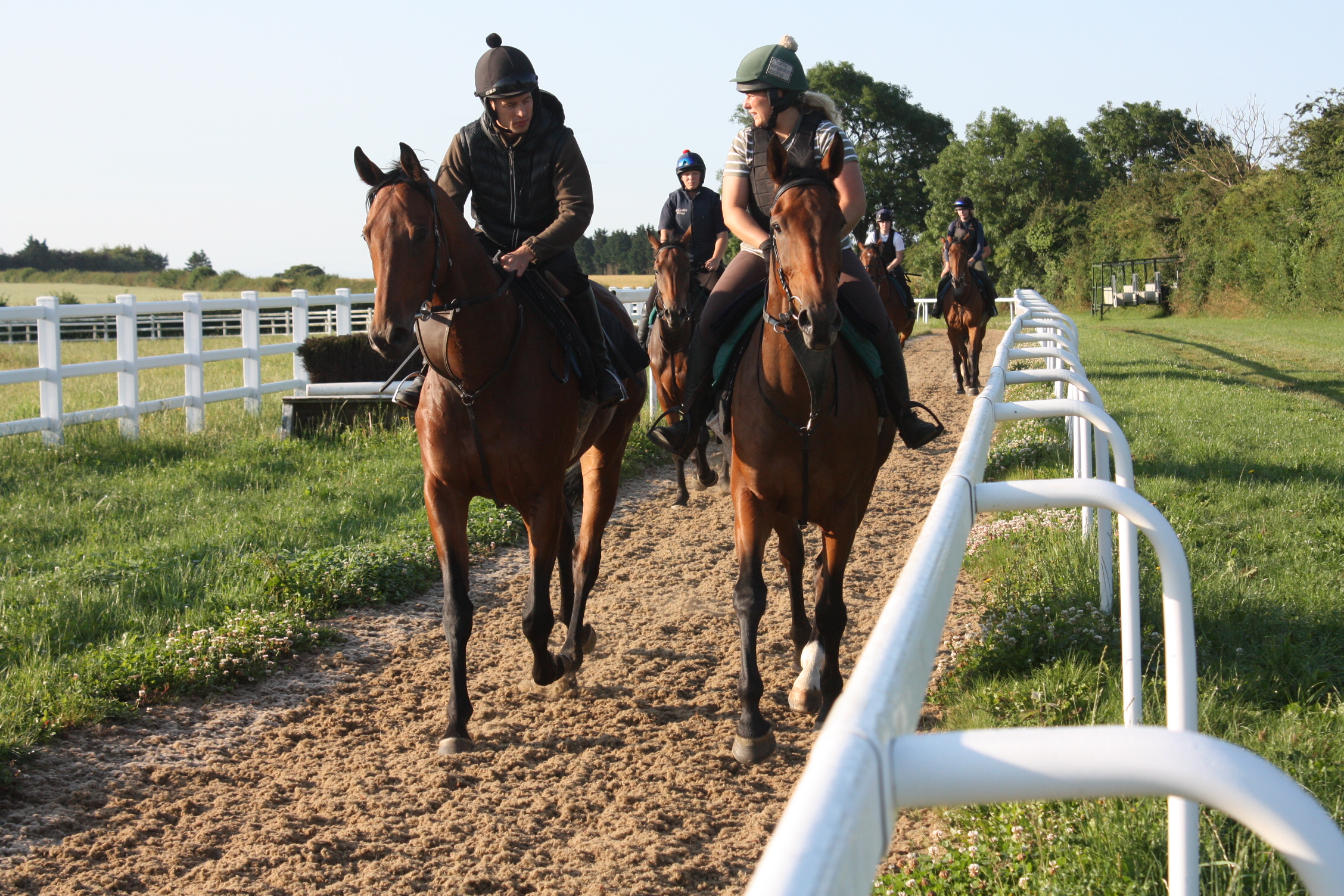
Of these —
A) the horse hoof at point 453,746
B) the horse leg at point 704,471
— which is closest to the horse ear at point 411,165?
the horse hoof at point 453,746

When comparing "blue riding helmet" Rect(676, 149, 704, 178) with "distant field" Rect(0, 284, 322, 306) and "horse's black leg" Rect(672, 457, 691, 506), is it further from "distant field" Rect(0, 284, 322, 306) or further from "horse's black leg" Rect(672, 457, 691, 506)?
"distant field" Rect(0, 284, 322, 306)

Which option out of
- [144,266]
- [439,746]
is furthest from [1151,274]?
[144,266]

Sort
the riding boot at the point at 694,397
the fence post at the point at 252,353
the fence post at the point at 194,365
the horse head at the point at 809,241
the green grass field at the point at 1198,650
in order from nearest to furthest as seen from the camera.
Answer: the green grass field at the point at 1198,650
the horse head at the point at 809,241
the riding boot at the point at 694,397
the fence post at the point at 194,365
the fence post at the point at 252,353

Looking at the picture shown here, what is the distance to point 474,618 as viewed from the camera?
6.59m

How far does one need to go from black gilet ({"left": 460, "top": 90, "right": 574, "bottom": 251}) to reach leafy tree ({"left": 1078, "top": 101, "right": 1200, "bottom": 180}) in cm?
9540

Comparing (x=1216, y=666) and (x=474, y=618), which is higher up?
(x=1216, y=666)

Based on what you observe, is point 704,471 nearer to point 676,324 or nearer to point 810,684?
point 676,324

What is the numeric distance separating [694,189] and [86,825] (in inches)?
333

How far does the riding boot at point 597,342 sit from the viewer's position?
221 inches

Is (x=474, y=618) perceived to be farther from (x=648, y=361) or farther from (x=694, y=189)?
(x=694, y=189)

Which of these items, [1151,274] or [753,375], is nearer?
[753,375]

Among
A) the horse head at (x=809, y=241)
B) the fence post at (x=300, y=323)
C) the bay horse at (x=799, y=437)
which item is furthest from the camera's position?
the fence post at (x=300, y=323)

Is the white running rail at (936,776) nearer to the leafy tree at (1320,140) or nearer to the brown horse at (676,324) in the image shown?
the brown horse at (676,324)

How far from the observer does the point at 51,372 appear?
35.0 ft
